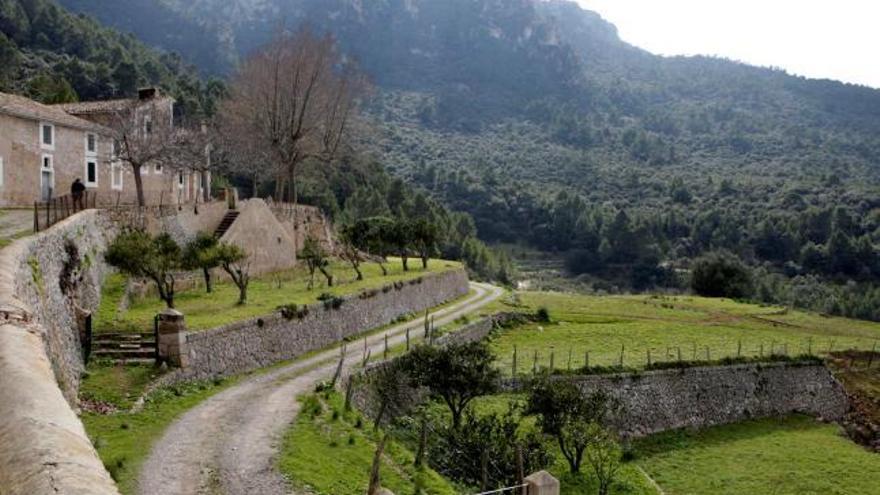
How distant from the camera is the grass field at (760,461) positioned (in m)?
31.8

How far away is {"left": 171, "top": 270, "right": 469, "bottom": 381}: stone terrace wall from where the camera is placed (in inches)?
1035

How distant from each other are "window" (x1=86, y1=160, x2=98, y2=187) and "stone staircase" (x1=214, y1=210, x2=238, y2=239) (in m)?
9.69

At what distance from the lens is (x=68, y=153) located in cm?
4831

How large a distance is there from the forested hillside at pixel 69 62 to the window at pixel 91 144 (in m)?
27.9

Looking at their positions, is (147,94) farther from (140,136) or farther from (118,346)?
(118,346)

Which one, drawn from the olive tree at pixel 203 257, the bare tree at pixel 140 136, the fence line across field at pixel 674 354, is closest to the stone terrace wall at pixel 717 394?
the fence line across field at pixel 674 354

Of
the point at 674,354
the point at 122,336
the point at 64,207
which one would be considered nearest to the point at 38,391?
the point at 122,336

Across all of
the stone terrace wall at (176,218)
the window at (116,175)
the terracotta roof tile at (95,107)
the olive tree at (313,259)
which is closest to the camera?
the stone terrace wall at (176,218)

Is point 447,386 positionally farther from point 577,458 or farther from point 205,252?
point 205,252

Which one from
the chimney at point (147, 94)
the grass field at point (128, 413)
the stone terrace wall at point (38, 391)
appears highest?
the chimney at point (147, 94)

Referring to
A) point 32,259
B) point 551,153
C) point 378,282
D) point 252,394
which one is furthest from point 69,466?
point 551,153

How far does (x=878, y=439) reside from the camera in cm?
4362

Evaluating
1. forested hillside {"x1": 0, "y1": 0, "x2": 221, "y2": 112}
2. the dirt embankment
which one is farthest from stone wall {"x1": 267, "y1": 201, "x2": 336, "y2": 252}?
the dirt embankment

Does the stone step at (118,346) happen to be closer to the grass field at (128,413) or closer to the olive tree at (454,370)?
the grass field at (128,413)
